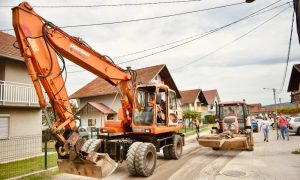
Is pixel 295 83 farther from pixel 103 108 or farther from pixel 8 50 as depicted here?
pixel 8 50

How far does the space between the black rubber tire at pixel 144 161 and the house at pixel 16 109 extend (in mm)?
7640

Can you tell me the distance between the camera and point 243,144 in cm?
1145

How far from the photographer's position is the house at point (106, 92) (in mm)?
29672

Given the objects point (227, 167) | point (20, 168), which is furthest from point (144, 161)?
point (20, 168)

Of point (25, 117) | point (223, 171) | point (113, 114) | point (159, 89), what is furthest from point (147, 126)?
point (113, 114)

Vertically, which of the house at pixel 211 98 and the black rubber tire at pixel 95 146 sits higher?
the house at pixel 211 98

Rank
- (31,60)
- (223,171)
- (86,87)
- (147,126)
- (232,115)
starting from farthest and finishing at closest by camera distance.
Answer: (86,87) → (232,115) → (147,126) → (223,171) → (31,60)

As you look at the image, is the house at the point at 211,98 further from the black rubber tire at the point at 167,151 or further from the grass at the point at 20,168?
the grass at the point at 20,168

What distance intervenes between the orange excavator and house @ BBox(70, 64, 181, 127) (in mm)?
17308

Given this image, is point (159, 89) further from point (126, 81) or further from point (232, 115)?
point (232, 115)

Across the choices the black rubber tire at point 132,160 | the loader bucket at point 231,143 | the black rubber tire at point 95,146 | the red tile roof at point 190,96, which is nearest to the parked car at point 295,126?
the loader bucket at point 231,143

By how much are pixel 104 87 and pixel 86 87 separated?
14.1ft

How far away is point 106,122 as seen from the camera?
34.4 feet

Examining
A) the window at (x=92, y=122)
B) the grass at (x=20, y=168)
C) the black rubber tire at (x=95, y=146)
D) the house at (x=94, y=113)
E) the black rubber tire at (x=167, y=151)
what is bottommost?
the grass at (x=20, y=168)
